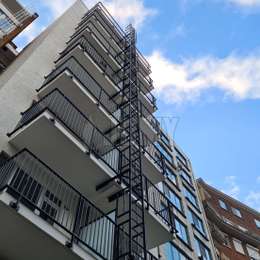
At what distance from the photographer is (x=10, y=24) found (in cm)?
2114

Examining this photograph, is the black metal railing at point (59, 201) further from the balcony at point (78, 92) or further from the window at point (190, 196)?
the window at point (190, 196)

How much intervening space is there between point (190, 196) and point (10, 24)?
17715 mm

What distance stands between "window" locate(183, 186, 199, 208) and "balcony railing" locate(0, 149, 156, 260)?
53.9 ft

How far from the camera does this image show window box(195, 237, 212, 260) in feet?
69.9

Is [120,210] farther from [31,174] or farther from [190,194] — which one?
[190,194]

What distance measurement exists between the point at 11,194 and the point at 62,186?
10.9ft

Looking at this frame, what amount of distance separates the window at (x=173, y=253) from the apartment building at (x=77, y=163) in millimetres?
60

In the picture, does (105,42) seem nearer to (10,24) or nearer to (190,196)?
(10,24)

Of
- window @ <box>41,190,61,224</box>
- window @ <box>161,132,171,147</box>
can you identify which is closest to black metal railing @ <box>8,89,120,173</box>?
window @ <box>41,190,61,224</box>

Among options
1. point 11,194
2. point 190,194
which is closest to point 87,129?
point 11,194

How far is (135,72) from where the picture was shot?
20.3m

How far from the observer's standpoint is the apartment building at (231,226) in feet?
104

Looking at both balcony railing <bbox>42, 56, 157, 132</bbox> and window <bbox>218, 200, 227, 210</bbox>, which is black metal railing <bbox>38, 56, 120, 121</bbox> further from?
window <bbox>218, 200, 227, 210</bbox>

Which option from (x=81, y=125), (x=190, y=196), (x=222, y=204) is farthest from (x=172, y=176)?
(x=222, y=204)
